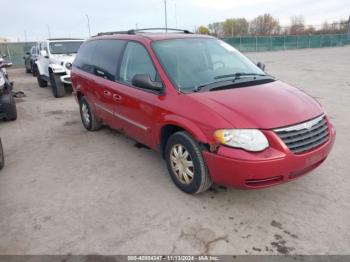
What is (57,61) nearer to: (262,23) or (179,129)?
(179,129)

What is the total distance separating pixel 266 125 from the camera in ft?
8.89

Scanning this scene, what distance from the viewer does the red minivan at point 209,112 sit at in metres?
2.70

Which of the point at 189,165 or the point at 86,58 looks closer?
the point at 189,165

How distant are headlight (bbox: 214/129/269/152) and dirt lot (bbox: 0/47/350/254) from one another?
76 centimetres

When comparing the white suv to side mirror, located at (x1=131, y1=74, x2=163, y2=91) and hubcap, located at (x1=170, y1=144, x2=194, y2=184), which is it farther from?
hubcap, located at (x1=170, y1=144, x2=194, y2=184)

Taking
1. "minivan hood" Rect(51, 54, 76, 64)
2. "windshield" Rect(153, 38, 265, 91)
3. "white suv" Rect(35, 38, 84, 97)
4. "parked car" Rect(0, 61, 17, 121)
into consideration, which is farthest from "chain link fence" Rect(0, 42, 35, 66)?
"windshield" Rect(153, 38, 265, 91)

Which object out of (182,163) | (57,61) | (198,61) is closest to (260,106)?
(182,163)

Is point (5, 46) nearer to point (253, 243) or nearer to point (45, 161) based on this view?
point (45, 161)

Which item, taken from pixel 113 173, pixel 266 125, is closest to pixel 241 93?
pixel 266 125

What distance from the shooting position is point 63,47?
416 inches

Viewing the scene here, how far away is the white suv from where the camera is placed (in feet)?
30.4

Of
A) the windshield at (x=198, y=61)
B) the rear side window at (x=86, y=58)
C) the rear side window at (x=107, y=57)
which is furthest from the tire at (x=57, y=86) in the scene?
the windshield at (x=198, y=61)

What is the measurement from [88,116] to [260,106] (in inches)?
147

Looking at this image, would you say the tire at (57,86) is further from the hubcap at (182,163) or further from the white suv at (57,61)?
the hubcap at (182,163)
